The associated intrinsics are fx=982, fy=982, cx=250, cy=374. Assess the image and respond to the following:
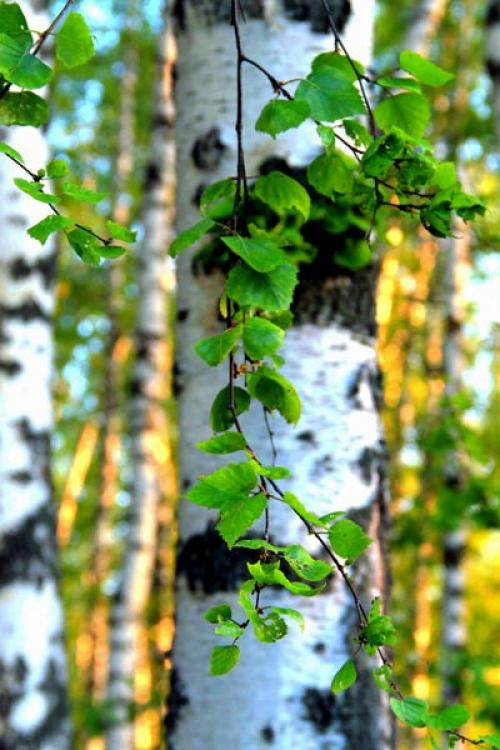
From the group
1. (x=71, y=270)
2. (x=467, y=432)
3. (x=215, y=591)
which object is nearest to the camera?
(x=215, y=591)

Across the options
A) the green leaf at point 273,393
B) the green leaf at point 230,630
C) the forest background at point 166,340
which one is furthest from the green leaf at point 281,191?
the forest background at point 166,340

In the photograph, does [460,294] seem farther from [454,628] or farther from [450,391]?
[454,628]

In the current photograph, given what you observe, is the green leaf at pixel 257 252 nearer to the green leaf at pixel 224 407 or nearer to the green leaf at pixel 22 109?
the green leaf at pixel 224 407

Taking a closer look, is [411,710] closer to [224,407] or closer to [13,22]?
[224,407]

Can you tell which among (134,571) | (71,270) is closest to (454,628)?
(134,571)

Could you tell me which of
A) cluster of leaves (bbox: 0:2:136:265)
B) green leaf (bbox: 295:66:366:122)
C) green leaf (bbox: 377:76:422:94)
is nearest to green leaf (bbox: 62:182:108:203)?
cluster of leaves (bbox: 0:2:136:265)

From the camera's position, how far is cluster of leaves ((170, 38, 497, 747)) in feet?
2.98

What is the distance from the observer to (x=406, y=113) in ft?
3.76

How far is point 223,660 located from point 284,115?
1.81ft

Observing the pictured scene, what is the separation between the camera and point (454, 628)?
653 centimetres

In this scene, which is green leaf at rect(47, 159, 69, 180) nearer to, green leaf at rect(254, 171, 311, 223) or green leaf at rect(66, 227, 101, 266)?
green leaf at rect(66, 227, 101, 266)

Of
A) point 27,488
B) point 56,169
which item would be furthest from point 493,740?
point 27,488

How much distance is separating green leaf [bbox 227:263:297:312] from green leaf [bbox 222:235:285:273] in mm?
17

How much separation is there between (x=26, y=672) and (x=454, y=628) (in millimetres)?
4410
